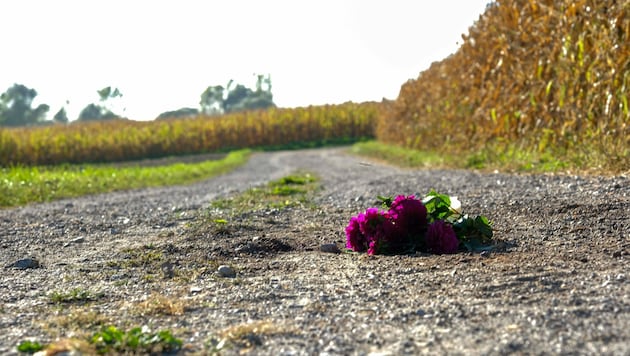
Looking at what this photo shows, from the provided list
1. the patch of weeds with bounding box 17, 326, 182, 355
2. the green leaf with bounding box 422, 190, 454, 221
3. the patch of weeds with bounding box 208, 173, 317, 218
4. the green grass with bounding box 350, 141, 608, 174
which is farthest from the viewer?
the green grass with bounding box 350, 141, 608, 174

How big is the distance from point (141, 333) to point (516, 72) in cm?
1098

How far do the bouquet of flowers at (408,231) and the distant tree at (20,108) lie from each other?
272 ft

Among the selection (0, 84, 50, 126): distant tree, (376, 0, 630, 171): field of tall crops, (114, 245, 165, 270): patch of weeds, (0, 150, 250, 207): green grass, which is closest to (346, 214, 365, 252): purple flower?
(114, 245, 165, 270): patch of weeds

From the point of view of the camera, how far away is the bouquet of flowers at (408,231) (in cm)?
429

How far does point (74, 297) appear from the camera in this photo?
3.48m

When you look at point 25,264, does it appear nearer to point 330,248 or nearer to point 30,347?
point 330,248

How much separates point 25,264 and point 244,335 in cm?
243

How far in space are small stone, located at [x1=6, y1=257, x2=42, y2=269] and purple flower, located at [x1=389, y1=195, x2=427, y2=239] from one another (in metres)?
2.17

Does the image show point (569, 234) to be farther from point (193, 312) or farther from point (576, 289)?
point (193, 312)

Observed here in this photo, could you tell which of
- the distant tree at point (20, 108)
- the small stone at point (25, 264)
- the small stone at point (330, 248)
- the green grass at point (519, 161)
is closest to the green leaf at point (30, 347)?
the small stone at point (25, 264)

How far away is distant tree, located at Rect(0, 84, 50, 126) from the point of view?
82.1 meters

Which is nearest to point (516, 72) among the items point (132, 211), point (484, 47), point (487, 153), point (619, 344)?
point (487, 153)

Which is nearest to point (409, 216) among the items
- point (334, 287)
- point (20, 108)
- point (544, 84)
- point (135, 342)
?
point (334, 287)

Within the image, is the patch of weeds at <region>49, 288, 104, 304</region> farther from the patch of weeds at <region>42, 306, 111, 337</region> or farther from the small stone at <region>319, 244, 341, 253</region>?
the small stone at <region>319, 244, 341, 253</region>
